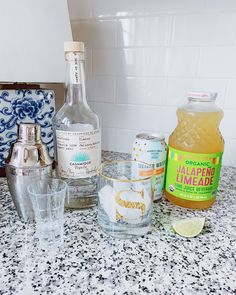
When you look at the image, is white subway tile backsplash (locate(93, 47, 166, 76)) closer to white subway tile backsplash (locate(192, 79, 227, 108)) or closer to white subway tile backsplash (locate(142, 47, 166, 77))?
white subway tile backsplash (locate(142, 47, 166, 77))

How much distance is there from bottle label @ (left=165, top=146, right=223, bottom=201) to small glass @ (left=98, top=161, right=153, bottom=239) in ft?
0.30

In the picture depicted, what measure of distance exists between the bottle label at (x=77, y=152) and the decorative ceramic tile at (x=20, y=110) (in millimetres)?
186

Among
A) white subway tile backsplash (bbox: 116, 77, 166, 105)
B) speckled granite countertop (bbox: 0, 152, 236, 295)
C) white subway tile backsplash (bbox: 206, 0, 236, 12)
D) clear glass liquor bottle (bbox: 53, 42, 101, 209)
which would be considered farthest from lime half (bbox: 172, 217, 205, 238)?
white subway tile backsplash (bbox: 206, 0, 236, 12)

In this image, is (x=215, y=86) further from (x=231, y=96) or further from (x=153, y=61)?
(x=153, y=61)

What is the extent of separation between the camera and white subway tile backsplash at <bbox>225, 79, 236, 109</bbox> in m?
0.71

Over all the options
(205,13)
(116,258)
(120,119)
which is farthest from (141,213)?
(205,13)

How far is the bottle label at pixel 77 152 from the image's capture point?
0.49m

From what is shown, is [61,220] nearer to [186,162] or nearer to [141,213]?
[141,213]

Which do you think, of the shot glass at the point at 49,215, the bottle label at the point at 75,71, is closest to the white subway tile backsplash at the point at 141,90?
the bottle label at the point at 75,71

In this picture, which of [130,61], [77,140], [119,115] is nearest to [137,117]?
[119,115]

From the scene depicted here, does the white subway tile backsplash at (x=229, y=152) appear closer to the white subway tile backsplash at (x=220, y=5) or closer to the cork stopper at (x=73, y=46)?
the white subway tile backsplash at (x=220, y=5)

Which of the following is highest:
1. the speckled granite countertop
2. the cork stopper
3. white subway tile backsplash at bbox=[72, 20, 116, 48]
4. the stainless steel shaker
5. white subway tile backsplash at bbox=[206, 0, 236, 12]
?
white subway tile backsplash at bbox=[206, 0, 236, 12]

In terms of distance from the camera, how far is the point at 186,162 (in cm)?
50

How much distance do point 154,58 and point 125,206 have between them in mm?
508
